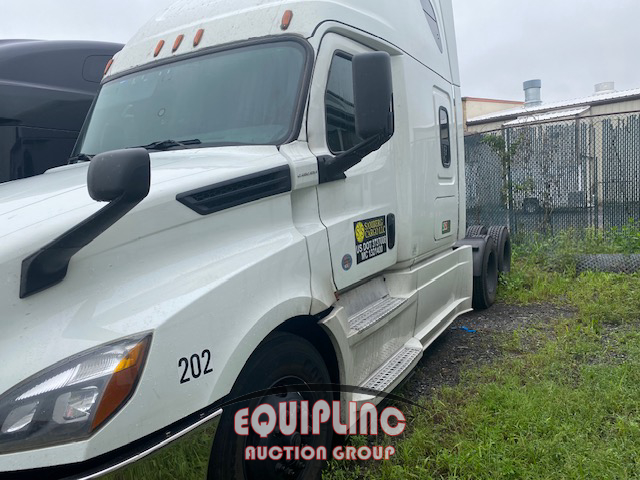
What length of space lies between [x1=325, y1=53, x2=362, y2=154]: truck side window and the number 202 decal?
1.59 m

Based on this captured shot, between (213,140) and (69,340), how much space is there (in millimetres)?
1482

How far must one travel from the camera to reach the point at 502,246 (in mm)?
7723

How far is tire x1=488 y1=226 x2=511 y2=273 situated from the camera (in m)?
7.57

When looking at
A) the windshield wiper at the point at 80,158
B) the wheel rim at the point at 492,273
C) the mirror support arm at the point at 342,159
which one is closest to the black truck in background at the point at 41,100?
the windshield wiper at the point at 80,158

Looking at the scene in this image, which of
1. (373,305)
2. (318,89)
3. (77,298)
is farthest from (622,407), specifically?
(77,298)

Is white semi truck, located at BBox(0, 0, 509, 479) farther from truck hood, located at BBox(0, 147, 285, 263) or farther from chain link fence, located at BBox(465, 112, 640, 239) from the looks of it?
chain link fence, located at BBox(465, 112, 640, 239)

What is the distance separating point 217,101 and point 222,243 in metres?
1.04

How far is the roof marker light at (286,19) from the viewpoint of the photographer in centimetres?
313

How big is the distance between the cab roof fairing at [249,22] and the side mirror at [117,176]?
164cm

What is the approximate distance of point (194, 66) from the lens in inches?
129

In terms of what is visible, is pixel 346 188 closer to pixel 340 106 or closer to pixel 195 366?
pixel 340 106

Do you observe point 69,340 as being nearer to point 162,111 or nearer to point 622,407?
point 162,111

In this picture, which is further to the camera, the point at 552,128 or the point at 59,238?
the point at 552,128

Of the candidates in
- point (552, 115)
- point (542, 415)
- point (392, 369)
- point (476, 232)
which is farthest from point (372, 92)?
point (552, 115)
